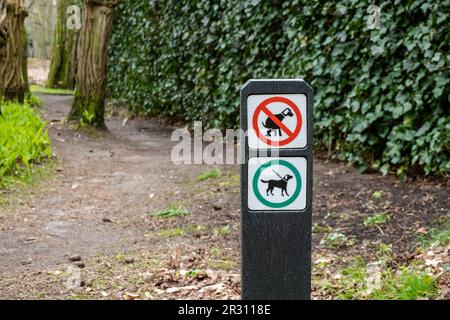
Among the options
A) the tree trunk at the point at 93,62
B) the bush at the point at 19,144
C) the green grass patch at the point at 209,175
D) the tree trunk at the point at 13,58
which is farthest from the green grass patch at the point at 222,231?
the tree trunk at the point at 13,58

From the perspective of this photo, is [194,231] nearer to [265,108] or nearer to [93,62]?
[265,108]

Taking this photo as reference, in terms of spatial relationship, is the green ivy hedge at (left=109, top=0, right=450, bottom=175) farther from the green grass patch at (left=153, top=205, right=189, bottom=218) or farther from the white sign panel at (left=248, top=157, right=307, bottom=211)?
the white sign panel at (left=248, top=157, right=307, bottom=211)

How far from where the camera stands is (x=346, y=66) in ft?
21.7

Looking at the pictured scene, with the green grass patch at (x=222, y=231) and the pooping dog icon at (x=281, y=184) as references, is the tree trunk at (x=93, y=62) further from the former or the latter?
the pooping dog icon at (x=281, y=184)

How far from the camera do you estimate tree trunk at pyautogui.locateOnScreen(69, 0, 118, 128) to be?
10.4m

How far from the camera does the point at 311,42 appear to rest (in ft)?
23.5

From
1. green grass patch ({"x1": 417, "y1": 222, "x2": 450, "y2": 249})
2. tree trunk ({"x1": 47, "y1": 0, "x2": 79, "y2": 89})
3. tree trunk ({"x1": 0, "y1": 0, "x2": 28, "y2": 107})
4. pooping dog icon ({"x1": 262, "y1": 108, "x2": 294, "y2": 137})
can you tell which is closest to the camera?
pooping dog icon ({"x1": 262, "y1": 108, "x2": 294, "y2": 137})

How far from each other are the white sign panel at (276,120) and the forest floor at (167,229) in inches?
54.3

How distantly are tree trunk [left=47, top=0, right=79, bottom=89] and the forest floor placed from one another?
14.0 m

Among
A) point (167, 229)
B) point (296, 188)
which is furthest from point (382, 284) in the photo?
point (167, 229)

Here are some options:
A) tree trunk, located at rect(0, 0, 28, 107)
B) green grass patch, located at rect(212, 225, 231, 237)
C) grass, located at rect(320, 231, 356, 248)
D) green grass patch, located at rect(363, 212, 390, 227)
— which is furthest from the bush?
green grass patch, located at rect(363, 212, 390, 227)

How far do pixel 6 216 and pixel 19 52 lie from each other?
6.36m

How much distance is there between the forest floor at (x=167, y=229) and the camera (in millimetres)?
3789
